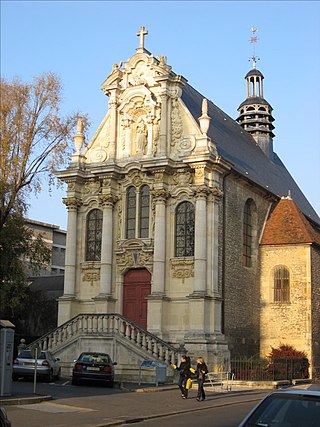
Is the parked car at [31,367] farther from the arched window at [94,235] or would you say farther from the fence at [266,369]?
the arched window at [94,235]

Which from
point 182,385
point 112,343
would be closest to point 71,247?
point 112,343

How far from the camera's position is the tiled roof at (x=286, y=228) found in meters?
34.5

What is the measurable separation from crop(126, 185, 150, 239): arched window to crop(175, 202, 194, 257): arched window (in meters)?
1.61

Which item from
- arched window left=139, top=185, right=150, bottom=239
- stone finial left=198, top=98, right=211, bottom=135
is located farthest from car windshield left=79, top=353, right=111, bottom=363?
stone finial left=198, top=98, right=211, bottom=135

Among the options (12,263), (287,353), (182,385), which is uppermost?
(12,263)

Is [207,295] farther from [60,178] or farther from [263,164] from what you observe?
[263,164]

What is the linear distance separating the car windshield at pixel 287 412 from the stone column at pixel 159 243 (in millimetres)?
23912

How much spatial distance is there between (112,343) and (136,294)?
4.62 meters

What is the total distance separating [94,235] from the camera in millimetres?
33719

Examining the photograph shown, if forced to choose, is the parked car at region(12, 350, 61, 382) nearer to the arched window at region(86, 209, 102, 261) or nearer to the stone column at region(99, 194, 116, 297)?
the stone column at region(99, 194, 116, 297)

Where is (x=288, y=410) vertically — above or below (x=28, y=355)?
above

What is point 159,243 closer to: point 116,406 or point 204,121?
point 204,121

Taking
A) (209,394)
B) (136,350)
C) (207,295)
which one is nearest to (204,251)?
(207,295)

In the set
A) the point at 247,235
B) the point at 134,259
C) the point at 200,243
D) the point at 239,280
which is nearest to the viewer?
the point at 200,243
